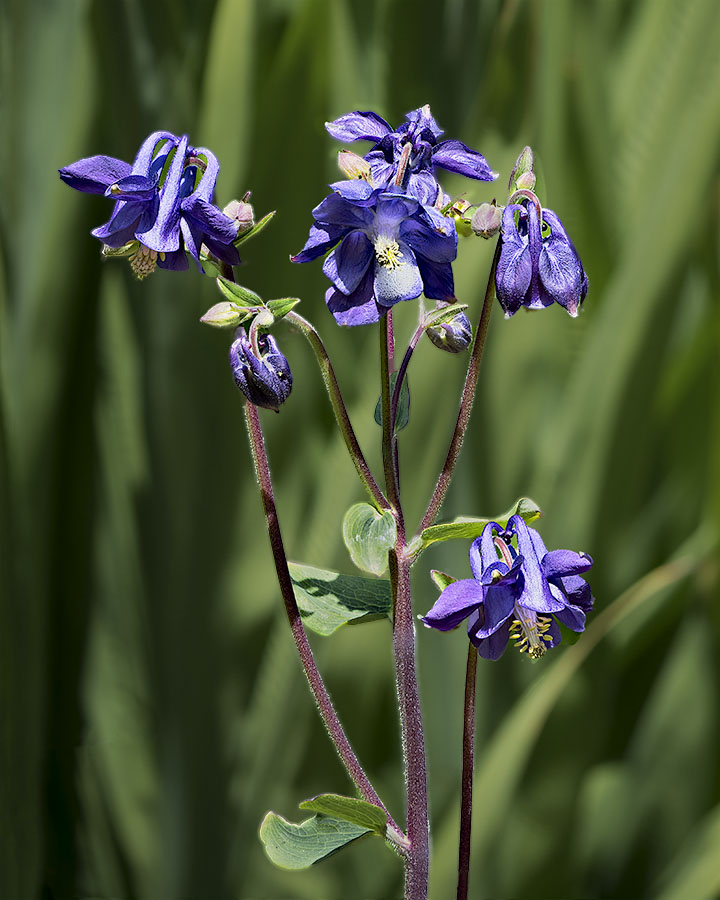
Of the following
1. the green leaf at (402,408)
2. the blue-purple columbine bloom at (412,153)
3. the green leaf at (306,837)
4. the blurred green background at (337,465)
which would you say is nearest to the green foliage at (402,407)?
the green leaf at (402,408)

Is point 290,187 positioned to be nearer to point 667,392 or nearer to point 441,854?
point 667,392

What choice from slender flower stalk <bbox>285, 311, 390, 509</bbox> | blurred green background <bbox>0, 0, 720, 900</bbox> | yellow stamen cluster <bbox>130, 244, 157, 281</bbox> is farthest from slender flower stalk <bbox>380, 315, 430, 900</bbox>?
blurred green background <bbox>0, 0, 720, 900</bbox>

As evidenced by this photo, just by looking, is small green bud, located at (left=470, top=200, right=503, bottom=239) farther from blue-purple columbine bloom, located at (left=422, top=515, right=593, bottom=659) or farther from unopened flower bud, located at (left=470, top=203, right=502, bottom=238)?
blue-purple columbine bloom, located at (left=422, top=515, right=593, bottom=659)

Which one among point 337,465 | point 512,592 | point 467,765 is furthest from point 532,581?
point 337,465

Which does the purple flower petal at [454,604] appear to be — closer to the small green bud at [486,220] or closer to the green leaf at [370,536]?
the green leaf at [370,536]

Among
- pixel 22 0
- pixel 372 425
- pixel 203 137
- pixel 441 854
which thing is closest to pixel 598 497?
pixel 372 425

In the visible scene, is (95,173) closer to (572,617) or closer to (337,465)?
(572,617)
